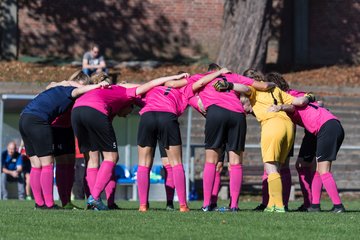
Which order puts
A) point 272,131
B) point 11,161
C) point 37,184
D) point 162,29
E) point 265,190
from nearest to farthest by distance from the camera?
point 272,131
point 37,184
point 265,190
point 11,161
point 162,29

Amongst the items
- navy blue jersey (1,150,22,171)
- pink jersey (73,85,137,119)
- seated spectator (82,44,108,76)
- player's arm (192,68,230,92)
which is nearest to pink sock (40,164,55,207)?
pink jersey (73,85,137,119)

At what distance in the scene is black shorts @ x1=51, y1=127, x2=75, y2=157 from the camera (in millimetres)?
14398

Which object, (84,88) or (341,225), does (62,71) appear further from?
(341,225)

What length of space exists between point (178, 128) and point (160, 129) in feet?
0.80

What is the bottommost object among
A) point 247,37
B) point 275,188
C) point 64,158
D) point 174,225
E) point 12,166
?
point 12,166

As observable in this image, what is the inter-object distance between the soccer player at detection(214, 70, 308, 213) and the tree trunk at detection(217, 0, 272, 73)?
15.7 m

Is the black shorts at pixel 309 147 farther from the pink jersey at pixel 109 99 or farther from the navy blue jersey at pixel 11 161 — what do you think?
the navy blue jersey at pixel 11 161

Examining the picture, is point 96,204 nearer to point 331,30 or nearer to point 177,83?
point 177,83

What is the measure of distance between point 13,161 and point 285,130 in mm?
11293

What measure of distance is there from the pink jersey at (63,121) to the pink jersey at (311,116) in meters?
2.87

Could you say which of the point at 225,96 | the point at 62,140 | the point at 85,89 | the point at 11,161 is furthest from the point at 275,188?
the point at 11,161

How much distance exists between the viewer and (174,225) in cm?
1112

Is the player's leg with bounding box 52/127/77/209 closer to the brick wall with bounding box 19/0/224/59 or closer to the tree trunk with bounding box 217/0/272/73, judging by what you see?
the tree trunk with bounding box 217/0/272/73

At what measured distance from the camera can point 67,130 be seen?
14438mm
